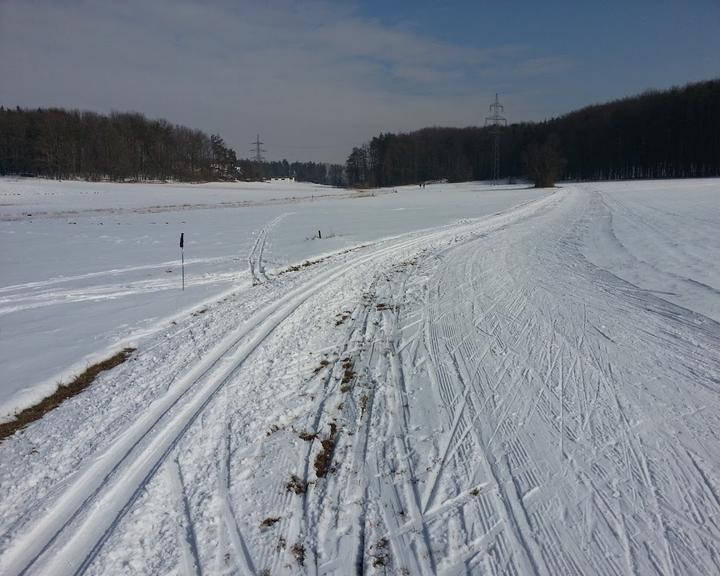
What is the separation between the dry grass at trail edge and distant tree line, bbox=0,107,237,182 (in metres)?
90.0

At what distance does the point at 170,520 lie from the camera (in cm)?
391

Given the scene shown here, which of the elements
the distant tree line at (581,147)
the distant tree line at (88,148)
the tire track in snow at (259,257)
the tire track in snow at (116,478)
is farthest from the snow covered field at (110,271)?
the distant tree line at (581,147)

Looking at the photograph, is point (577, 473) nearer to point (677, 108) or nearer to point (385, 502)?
point (385, 502)

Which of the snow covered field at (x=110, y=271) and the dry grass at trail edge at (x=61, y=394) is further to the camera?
the snow covered field at (x=110, y=271)

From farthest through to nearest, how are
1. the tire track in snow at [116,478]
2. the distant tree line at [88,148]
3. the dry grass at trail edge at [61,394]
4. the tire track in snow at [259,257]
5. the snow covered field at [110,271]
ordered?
the distant tree line at [88,148] < the tire track in snow at [259,257] < the snow covered field at [110,271] < the dry grass at trail edge at [61,394] < the tire track in snow at [116,478]

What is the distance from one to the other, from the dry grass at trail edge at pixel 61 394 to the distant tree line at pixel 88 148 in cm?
9004

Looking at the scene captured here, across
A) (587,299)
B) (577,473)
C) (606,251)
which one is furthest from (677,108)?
(577,473)

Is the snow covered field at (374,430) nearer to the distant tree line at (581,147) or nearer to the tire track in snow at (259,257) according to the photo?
the tire track in snow at (259,257)

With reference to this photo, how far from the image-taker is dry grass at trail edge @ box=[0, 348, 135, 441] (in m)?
5.61

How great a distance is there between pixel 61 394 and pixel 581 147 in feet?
425

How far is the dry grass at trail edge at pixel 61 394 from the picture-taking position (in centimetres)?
561

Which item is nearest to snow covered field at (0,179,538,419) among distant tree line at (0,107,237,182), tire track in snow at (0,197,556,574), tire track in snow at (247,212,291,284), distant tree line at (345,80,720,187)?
tire track in snow at (247,212,291,284)

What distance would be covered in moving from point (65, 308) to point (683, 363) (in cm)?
1212

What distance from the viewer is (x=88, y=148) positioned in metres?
85.2
